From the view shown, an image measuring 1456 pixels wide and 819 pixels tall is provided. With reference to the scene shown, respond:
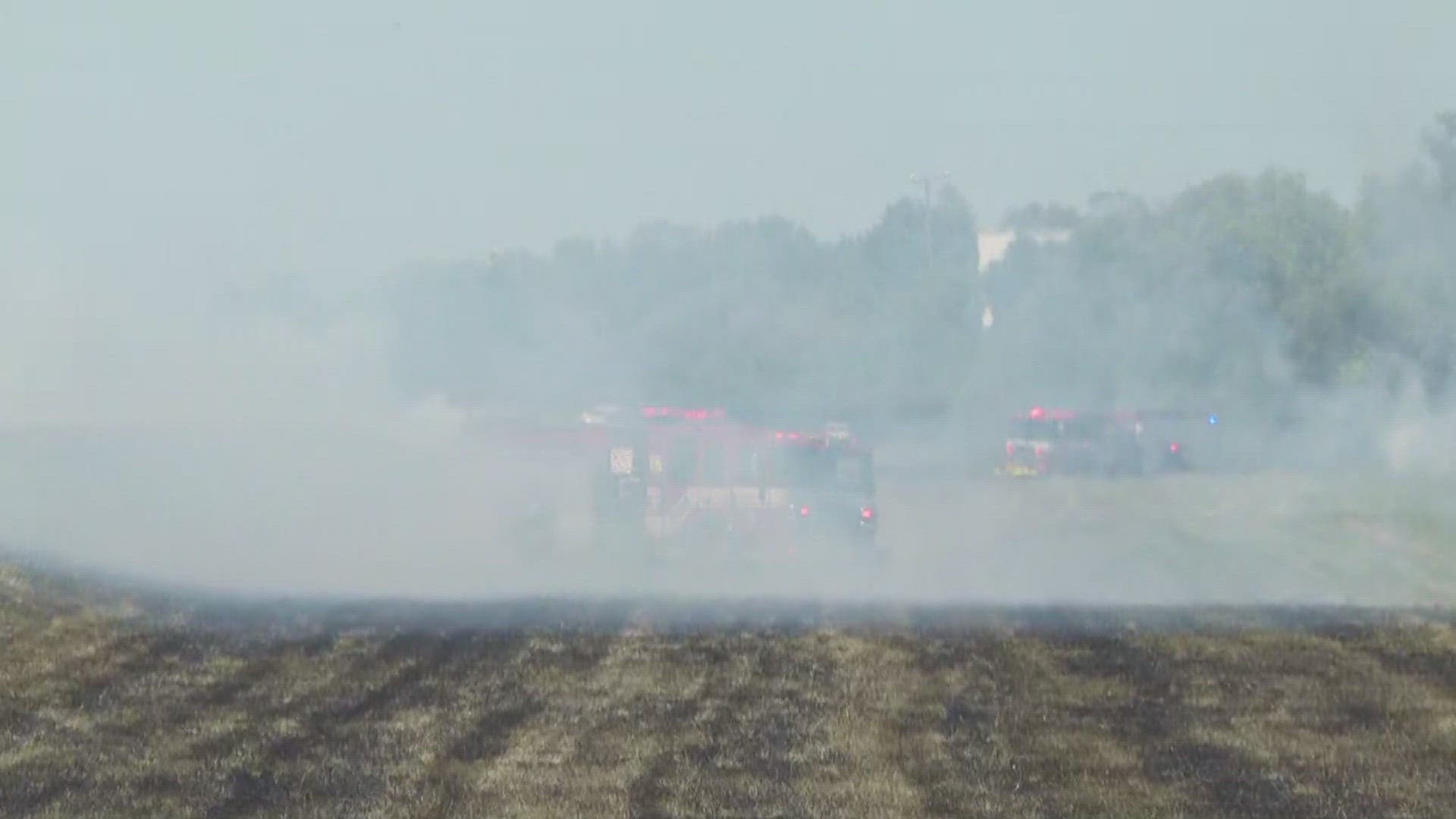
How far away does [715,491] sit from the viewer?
24078 mm

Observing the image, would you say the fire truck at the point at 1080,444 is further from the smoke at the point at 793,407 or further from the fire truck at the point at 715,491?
the fire truck at the point at 715,491

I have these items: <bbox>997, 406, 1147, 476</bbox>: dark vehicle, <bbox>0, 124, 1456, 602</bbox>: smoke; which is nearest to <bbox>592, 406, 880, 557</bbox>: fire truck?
<bbox>0, 124, 1456, 602</bbox>: smoke

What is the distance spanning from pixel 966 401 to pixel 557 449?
12.6 m

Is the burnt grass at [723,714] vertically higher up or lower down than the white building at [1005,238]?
lower down

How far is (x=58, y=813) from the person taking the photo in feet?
37.7

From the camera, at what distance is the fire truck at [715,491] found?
78.3 ft

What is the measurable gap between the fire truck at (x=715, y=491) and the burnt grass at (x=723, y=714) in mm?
5760

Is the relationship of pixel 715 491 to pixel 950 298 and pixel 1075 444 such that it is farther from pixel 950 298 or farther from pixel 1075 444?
pixel 1075 444

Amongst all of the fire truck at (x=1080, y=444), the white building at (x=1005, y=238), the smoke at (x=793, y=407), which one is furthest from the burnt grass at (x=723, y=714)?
the fire truck at (x=1080, y=444)

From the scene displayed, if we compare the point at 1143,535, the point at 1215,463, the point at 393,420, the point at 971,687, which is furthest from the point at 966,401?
the point at 971,687

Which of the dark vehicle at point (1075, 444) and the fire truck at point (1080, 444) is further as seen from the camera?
the dark vehicle at point (1075, 444)

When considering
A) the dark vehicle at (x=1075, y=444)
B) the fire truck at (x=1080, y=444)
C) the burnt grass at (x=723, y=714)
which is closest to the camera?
the burnt grass at (x=723, y=714)

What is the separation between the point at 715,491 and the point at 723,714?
1033 cm

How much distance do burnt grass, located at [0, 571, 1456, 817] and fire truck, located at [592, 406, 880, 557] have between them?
227 inches
